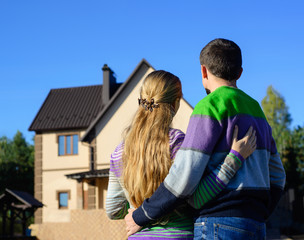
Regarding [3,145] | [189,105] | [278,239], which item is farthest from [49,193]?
[3,145]

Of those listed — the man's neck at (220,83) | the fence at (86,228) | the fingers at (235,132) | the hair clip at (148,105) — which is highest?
the man's neck at (220,83)

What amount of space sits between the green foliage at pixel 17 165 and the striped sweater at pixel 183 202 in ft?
161

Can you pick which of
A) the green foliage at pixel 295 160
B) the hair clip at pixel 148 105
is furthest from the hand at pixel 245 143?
the green foliage at pixel 295 160

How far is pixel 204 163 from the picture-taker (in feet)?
6.98

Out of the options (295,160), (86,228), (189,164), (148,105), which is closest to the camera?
(189,164)

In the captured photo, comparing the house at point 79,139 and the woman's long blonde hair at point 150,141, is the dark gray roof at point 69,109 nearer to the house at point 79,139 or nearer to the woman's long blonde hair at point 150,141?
the house at point 79,139

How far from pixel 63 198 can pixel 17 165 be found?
1155 inches

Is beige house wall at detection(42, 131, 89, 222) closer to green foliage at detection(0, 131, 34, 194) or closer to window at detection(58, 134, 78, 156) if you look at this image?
window at detection(58, 134, 78, 156)

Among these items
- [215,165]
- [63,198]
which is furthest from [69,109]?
[215,165]

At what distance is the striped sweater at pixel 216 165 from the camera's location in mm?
2129

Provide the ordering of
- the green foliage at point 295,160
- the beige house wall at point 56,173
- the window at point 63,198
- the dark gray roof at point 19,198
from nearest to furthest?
the dark gray roof at point 19,198 → the beige house wall at point 56,173 → the window at point 63,198 → the green foliage at point 295,160

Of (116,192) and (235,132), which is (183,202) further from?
(116,192)

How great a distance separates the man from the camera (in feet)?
6.95

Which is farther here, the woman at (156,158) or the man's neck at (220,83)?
the man's neck at (220,83)
